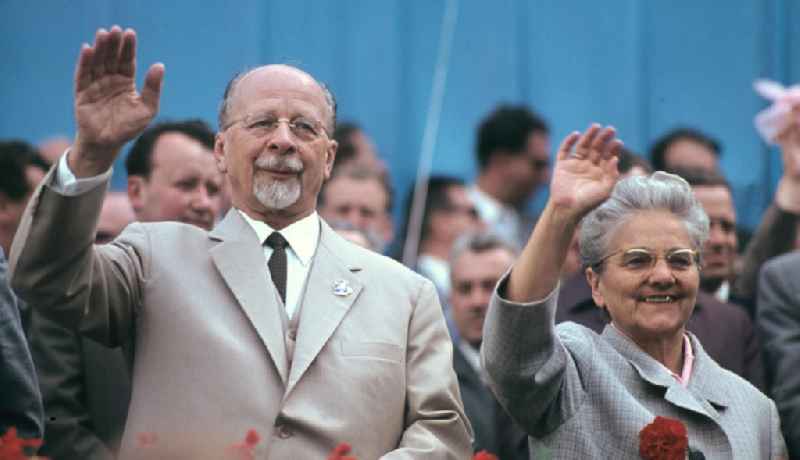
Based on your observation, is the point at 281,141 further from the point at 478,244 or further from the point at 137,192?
the point at 478,244

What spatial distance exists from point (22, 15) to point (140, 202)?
195 cm

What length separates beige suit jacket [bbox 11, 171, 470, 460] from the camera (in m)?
4.48

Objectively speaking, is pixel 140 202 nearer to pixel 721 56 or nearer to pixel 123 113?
pixel 123 113

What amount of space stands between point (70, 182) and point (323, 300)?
83cm

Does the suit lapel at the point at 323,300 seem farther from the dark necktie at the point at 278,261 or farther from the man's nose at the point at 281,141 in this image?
the man's nose at the point at 281,141

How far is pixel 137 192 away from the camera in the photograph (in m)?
6.44

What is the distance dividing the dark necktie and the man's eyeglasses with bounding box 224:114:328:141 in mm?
292

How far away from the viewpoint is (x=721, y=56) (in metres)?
8.43

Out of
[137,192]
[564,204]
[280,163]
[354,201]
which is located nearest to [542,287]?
[564,204]

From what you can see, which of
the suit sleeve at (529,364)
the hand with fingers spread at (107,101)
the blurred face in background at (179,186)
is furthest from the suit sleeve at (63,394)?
the suit sleeve at (529,364)

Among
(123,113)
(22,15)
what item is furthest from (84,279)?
(22,15)

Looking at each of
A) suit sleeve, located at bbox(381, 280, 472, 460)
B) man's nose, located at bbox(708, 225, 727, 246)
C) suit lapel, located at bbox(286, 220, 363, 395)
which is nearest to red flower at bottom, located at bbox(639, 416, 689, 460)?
suit sleeve, located at bbox(381, 280, 472, 460)

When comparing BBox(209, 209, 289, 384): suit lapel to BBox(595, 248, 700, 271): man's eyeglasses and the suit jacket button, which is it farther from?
BBox(595, 248, 700, 271): man's eyeglasses

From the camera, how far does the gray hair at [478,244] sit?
6.73 meters
